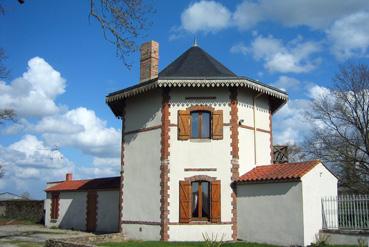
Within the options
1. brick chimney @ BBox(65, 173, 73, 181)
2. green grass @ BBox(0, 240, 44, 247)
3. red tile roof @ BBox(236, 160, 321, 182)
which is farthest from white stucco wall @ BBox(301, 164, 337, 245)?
brick chimney @ BBox(65, 173, 73, 181)

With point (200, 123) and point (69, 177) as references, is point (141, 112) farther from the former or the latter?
point (69, 177)

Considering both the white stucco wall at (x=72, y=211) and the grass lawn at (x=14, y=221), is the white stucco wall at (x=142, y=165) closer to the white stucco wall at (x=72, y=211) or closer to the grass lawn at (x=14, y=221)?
the white stucco wall at (x=72, y=211)

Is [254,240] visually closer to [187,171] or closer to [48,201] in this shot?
[187,171]

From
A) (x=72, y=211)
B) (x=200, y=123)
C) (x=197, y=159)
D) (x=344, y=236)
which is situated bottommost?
(x=344, y=236)

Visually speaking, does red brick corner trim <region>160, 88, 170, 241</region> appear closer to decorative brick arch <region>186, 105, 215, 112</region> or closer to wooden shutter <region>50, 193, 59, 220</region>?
decorative brick arch <region>186, 105, 215, 112</region>

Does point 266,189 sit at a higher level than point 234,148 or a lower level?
lower

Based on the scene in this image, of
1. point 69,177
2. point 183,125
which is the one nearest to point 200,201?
point 183,125

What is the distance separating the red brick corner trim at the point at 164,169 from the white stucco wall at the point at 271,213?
9.52 ft

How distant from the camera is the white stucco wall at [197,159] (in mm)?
17297

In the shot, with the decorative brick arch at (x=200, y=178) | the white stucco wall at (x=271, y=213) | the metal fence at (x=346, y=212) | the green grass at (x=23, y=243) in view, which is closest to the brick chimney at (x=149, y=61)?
the decorative brick arch at (x=200, y=178)

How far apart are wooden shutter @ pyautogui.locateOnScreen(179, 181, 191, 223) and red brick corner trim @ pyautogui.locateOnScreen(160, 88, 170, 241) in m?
0.54

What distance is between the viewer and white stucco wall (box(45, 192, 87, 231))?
84.7 feet

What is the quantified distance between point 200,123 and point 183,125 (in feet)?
2.43

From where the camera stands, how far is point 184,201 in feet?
57.2
